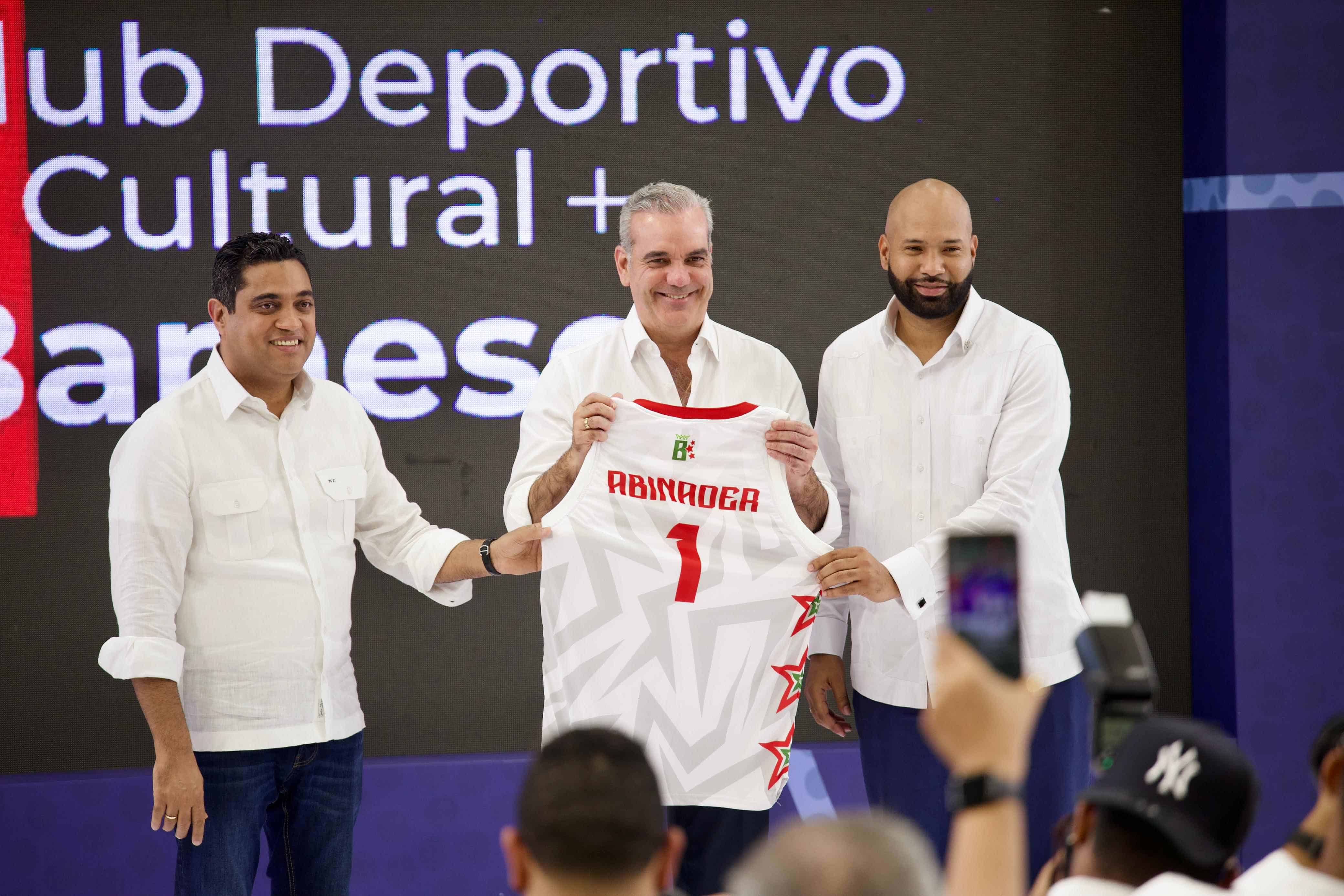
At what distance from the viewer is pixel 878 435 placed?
3258 mm

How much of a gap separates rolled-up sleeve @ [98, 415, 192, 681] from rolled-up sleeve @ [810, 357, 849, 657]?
1.59m

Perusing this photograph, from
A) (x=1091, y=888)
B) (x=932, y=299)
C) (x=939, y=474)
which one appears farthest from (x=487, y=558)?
(x=1091, y=888)

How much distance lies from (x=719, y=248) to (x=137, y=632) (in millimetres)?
2427

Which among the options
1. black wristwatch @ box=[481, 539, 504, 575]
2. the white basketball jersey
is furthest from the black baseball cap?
black wristwatch @ box=[481, 539, 504, 575]

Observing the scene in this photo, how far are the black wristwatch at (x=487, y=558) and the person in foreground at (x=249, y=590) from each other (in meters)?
0.05

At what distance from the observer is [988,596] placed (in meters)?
1.23

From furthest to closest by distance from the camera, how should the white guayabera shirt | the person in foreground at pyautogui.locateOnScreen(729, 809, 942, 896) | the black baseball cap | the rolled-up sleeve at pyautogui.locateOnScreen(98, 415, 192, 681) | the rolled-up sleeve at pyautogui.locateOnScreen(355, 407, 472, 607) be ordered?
the rolled-up sleeve at pyautogui.locateOnScreen(355, 407, 472, 607) → the rolled-up sleeve at pyautogui.locateOnScreen(98, 415, 192, 681) → the black baseball cap → the white guayabera shirt → the person in foreground at pyautogui.locateOnScreen(729, 809, 942, 896)

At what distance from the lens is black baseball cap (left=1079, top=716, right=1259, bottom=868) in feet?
4.96

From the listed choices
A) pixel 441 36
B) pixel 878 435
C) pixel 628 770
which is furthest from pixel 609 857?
pixel 441 36

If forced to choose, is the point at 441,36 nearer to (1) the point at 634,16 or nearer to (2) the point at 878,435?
(1) the point at 634,16

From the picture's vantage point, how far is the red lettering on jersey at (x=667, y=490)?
306 cm

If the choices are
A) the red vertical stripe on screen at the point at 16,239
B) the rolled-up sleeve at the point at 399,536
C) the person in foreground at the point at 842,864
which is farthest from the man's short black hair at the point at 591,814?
the red vertical stripe on screen at the point at 16,239

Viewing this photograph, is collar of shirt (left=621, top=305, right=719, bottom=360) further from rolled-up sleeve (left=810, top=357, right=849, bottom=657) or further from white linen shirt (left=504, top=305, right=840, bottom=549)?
rolled-up sleeve (left=810, top=357, right=849, bottom=657)

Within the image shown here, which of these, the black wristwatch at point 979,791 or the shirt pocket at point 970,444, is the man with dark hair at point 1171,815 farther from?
the shirt pocket at point 970,444
